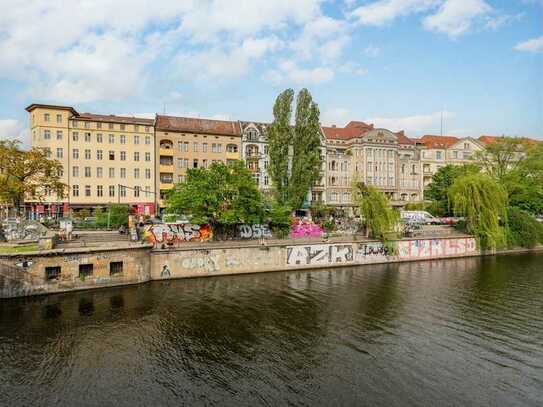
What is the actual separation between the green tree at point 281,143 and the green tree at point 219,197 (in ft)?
61.1

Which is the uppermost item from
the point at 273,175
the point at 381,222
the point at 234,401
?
the point at 273,175

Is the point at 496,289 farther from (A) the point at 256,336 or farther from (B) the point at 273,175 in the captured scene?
(B) the point at 273,175

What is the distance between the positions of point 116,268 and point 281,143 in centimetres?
3660

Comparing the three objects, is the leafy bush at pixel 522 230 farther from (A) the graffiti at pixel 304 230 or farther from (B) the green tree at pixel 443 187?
(A) the graffiti at pixel 304 230

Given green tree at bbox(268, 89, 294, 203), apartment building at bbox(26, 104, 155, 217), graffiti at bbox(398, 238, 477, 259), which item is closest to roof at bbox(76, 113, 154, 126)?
apartment building at bbox(26, 104, 155, 217)

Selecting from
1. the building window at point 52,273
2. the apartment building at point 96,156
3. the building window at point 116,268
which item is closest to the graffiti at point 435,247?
the building window at point 116,268

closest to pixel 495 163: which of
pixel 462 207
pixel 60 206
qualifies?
pixel 462 207

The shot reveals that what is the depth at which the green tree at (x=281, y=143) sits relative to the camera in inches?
2501

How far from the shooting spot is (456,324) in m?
24.8

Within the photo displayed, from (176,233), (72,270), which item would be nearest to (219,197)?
(176,233)

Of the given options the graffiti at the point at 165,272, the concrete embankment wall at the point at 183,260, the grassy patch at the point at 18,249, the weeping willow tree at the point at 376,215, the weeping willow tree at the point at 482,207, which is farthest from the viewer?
the weeping willow tree at the point at 482,207

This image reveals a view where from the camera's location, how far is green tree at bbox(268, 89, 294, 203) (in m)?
63.5

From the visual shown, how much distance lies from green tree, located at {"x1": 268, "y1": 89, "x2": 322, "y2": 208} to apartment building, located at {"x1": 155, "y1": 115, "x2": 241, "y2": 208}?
12.6 metres

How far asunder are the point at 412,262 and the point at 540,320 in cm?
2282
